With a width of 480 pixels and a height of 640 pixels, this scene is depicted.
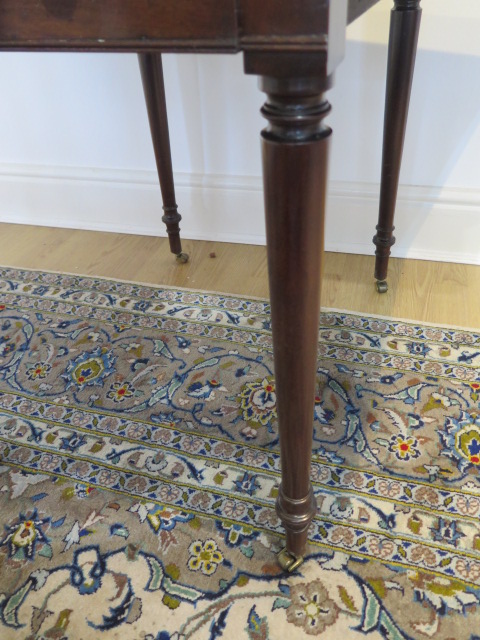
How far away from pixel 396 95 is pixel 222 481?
2.52 ft

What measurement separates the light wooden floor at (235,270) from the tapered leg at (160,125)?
120mm

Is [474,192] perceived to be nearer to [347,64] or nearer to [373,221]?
[373,221]

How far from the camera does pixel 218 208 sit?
148 centimetres

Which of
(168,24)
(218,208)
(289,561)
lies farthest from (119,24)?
(218,208)

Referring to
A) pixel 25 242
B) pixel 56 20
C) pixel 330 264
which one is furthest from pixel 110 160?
pixel 56 20

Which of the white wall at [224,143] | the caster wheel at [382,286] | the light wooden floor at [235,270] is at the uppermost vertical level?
the white wall at [224,143]

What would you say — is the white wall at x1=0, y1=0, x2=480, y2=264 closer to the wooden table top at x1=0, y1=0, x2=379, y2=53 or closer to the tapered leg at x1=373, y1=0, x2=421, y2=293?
the tapered leg at x1=373, y1=0, x2=421, y2=293

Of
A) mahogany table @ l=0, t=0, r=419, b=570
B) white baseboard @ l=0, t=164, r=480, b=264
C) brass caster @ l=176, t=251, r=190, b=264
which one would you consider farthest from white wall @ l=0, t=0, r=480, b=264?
mahogany table @ l=0, t=0, r=419, b=570

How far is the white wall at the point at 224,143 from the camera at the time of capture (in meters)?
1.16

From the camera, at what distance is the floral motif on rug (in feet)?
2.17

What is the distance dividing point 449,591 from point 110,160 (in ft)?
4.53

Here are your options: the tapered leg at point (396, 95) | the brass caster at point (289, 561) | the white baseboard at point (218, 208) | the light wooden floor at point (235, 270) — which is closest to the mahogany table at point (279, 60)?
the brass caster at point (289, 561)

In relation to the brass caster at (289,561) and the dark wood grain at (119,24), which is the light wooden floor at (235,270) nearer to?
the brass caster at (289,561)

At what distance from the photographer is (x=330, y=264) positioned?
4.47 feet
